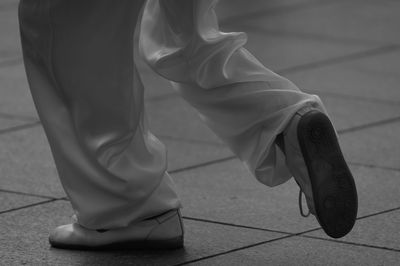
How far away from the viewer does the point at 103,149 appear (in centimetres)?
450

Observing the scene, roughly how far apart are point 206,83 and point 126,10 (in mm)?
433

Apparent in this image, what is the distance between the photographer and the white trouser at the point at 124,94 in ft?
14.5

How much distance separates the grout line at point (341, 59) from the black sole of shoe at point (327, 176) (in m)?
3.60

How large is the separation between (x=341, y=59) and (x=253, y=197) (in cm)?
327

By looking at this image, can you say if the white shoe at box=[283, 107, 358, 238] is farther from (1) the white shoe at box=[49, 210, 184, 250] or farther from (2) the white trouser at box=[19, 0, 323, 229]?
(1) the white shoe at box=[49, 210, 184, 250]

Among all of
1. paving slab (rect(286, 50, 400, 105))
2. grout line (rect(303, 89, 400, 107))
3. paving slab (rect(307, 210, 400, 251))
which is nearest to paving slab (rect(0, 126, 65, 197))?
paving slab (rect(307, 210, 400, 251))

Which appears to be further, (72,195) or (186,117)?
(186,117)

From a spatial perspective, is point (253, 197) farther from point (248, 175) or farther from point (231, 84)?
point (231, 84)

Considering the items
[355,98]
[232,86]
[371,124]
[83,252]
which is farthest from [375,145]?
[83,252]

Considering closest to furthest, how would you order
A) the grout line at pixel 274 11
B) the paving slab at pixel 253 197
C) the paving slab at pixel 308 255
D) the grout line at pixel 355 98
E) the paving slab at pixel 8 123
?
the paving slab at pixel 308 255 → the paving slab at pixel 253 197 → the paving slab at pixel 8 123 → the grout line at pixel 355 98 → the grout line at pixel 274 11

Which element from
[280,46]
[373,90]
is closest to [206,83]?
[373,90]

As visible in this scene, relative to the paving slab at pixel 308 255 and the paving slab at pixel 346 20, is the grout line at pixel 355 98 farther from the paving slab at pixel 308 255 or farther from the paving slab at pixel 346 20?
the paving slab at pixel 308 255

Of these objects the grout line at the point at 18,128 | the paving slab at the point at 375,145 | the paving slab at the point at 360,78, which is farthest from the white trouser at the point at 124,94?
the paving slab at the point at 360,78

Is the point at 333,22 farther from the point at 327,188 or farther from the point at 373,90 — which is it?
the point at 327,188
